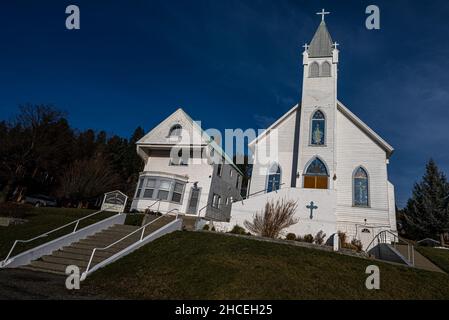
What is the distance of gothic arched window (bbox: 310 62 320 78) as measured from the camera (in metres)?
22.8

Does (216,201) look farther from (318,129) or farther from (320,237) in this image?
(318,129)

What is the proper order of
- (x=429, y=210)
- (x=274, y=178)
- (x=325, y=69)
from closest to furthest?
(x=274, y=178), (x=325, y=69), (x=429, y=210)

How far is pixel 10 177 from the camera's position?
104ft

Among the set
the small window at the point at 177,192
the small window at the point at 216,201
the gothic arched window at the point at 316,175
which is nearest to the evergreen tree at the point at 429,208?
the gothic arched window at the point at 316,175

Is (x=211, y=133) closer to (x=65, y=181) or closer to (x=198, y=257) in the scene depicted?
(x=198, y=257)

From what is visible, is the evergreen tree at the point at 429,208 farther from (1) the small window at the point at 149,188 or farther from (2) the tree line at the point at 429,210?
(1) the small window at the point at 149,188

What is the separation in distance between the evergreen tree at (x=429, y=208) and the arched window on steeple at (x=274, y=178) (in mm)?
20014

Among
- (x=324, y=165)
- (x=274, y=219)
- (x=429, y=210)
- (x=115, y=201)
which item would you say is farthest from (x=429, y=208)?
(x=115, y=201)

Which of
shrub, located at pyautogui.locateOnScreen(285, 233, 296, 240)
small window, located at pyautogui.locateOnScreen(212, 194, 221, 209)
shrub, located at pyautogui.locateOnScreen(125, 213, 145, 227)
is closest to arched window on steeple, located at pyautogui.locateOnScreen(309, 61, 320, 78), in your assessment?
small window, located at pyautogui.locateOnScreen(212, 194, 221, 209)

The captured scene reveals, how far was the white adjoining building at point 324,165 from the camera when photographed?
17781 mm

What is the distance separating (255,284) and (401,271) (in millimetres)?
6060

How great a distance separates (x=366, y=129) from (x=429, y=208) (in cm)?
1693

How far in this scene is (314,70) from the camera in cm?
2297

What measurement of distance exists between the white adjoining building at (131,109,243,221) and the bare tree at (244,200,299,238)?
203 inches
